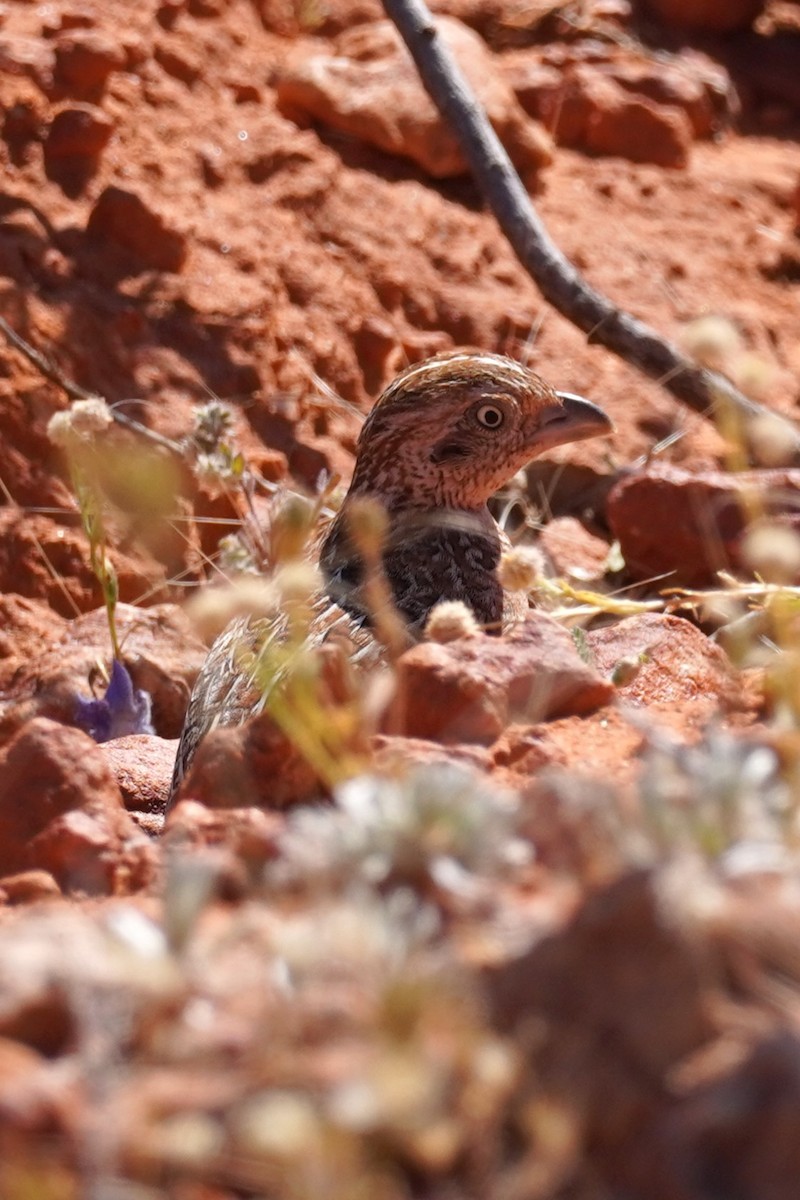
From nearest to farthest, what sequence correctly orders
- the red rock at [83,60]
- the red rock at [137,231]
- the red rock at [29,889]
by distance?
the red rock at [29,889] < the red rock at [137,231] < the red rock at [83,60]

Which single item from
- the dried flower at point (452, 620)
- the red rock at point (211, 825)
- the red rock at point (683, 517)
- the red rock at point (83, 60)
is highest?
the red rock at point (83, 60)

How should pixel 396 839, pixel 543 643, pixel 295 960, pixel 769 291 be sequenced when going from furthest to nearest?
pixel 769 291 < pixel 543 643 < pixel 396 839 < pixel 295 960

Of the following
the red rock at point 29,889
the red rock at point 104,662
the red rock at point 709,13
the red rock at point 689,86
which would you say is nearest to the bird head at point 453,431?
the red rock at point 104,662

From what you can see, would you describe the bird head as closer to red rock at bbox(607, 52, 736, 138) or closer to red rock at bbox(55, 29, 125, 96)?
red rock at bbox(55, 29, 125, 96)

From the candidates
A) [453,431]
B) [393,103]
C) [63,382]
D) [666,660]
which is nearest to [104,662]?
[63,382]

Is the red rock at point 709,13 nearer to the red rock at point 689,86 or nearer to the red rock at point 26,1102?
the red rock at point 689,86

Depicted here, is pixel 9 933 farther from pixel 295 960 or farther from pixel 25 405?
pixel 25 405

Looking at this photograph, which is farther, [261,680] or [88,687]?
[88,687]

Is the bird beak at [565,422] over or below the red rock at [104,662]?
over

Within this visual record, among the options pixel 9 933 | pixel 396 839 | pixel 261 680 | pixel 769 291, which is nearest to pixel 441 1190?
pixel 396 839
